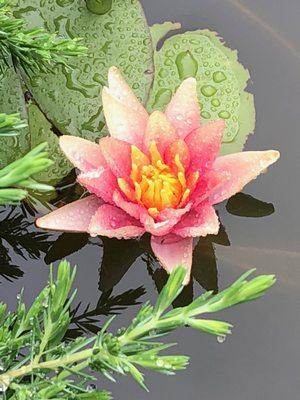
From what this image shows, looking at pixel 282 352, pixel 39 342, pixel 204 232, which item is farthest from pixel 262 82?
pixel 39 342

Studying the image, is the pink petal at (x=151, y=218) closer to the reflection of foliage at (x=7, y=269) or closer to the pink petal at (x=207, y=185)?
the pink petal at (x=207, y=185)

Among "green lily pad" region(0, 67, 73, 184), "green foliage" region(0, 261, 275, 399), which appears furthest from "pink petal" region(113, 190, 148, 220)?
"green foliage" region(0, 261, 275, 399)

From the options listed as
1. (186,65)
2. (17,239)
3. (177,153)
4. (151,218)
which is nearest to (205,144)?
(177,153)

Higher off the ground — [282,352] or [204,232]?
[204,232]

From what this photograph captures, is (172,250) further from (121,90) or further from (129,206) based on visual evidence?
(121,90)

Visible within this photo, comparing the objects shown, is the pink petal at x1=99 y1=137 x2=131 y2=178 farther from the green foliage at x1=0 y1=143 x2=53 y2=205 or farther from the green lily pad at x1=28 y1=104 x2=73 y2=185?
the green foliage at x1=0 y1=143 x2=53 y2=205

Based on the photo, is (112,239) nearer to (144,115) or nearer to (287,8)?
(144,115)
